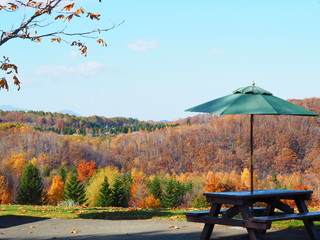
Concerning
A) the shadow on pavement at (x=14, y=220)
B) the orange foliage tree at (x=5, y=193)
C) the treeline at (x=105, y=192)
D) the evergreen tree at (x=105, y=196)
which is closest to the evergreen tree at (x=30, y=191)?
the treeline at (x=105, y=192)

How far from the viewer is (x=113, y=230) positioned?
28.3 feet

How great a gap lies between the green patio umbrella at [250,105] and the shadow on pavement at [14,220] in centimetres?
485

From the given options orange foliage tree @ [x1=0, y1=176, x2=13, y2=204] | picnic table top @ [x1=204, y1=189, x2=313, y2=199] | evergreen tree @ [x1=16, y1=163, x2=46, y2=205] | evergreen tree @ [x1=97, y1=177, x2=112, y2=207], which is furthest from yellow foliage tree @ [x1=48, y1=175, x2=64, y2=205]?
picnic table top @ [x1=204, y1=189, x2=313, y2=199]

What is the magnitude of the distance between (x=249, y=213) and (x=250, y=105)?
1.50 m

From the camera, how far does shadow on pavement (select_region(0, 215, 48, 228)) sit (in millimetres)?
9875

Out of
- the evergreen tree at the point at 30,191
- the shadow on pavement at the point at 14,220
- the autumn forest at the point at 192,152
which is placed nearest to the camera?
the shadow on pavement at the point at 14,220

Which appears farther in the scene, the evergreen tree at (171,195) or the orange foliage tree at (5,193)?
the evergreen tree at (171,195)

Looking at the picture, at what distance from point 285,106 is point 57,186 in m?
72.1

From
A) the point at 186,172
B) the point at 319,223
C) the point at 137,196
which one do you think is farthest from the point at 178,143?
the point at 319,223

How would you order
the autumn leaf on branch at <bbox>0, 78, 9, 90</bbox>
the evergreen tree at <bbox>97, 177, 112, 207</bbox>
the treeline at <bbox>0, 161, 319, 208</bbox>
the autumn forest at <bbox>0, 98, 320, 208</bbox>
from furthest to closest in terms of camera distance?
the autumn forest at <bbox>0, 98, 320, 208</bbox>
the treeline at <bbox>0, 161, 319, 208</bbox>
the evergreen tree at <bbox>97, 177, 112, 207</bbox>
the autumn leaf on branch at <bbox>0, 78, 9, 90</bbox>

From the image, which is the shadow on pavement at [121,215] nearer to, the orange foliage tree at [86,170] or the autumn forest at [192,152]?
the autumn forest at [192,152]

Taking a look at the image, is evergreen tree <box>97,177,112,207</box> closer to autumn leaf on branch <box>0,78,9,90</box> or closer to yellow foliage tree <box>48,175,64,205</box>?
yellow foliage tree <box>48,175,64,205</box>

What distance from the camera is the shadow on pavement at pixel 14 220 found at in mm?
9875

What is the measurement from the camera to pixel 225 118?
153875 millimetres
